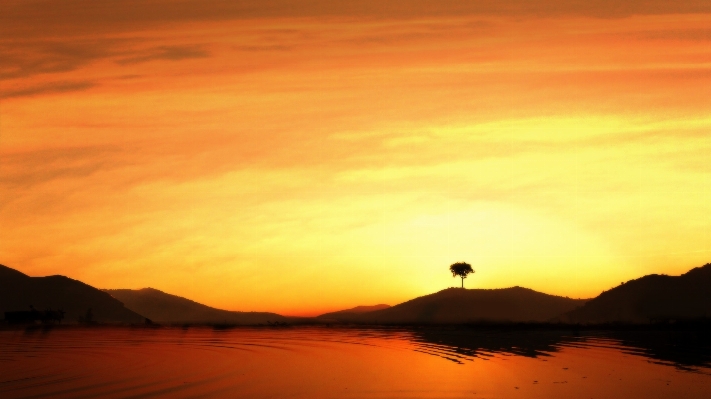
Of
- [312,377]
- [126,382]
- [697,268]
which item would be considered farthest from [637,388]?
[697,268]

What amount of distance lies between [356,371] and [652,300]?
131 meters

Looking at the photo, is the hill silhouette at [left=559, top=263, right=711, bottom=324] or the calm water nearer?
the calm water

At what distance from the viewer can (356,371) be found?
48.4m

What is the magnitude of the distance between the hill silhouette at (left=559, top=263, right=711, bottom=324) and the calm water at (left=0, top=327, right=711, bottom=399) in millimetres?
88632

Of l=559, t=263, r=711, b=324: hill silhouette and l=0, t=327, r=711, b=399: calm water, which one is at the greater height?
l=559, t=263, r=711, b=324: hill silhouette

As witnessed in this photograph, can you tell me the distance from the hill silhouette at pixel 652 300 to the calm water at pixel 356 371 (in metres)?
88.6

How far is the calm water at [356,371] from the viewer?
38.0 m

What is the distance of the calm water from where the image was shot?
38.0m

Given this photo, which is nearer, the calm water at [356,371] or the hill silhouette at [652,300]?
the calm water at [356,371]

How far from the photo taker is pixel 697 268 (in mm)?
174125

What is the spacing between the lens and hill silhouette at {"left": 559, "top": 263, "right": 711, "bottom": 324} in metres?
155

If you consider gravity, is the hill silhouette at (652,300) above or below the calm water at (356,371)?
above

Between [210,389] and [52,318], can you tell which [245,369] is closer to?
[210,389]

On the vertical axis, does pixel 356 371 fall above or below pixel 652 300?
below
